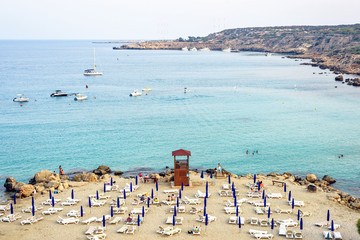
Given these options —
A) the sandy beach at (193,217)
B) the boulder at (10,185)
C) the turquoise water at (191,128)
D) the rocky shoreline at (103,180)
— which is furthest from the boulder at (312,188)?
the boulder at (10,185)

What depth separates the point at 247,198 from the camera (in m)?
27.1

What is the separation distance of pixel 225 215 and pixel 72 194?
10770 mm

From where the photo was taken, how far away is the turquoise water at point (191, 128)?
127ft

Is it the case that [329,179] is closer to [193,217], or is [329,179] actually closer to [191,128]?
[193,217]

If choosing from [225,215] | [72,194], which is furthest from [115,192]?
[225,215]

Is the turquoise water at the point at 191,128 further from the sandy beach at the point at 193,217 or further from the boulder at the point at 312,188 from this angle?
the sandy beach at the point at 193,217

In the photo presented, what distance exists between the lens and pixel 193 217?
24.1 metres

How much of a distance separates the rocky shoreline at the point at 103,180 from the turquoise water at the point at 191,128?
91.4 inches

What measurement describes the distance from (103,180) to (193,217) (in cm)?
1073

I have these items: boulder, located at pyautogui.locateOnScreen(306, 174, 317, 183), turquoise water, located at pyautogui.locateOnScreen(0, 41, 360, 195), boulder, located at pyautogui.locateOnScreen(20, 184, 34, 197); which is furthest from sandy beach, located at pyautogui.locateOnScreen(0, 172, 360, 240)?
turquoise water, located at pyautogui.locateOnScreen(0, 41, 360, 195)

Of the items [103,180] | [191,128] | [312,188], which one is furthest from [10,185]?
[191,128]

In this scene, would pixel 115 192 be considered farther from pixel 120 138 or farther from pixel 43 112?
pixel 43 112

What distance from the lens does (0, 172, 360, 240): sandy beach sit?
22109mm

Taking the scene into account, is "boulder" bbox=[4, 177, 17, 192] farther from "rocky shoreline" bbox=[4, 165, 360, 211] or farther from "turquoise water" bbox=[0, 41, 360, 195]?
"turquoise water" bbox=[0, 41, 360, 195]
